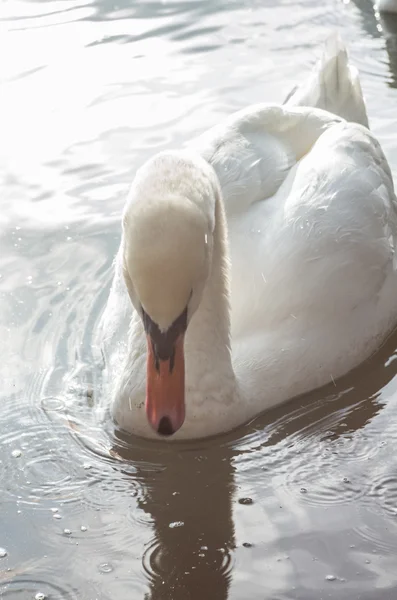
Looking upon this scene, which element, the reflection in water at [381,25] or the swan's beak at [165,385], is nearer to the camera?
the swan's beak at [165,385]

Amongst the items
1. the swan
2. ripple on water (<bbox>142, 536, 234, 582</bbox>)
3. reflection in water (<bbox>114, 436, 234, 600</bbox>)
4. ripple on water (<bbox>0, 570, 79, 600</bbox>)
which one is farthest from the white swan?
the swan

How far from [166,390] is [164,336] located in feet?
0.75

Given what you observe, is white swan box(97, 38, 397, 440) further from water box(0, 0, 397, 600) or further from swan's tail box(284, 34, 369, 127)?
swan's tail box(284, 34, 369, 127)

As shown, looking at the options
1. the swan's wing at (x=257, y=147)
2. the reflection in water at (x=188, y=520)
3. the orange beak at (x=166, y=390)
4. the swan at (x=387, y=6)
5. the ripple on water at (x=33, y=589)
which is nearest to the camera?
the ripple on water at (x=33, y=589)

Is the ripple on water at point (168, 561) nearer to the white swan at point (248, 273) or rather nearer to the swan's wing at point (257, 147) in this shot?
the white swan at point (248, 273)

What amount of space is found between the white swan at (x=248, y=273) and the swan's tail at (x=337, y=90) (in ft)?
1.71

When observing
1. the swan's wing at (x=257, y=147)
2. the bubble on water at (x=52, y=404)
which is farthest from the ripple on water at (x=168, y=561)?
the swan's wing at (x=257, y=147)

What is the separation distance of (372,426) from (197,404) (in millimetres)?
824

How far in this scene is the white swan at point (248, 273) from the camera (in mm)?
4352

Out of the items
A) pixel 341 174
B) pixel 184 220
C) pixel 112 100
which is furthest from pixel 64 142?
pixel 184 220

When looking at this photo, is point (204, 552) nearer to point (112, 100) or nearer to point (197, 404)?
point (197, 404)

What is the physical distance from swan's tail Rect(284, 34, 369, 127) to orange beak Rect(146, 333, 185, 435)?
2.81m

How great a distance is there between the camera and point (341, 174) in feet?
18.9

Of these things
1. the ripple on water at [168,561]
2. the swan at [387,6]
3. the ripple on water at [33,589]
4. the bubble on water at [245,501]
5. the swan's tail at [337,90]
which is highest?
the swan's tail at [337,90]
